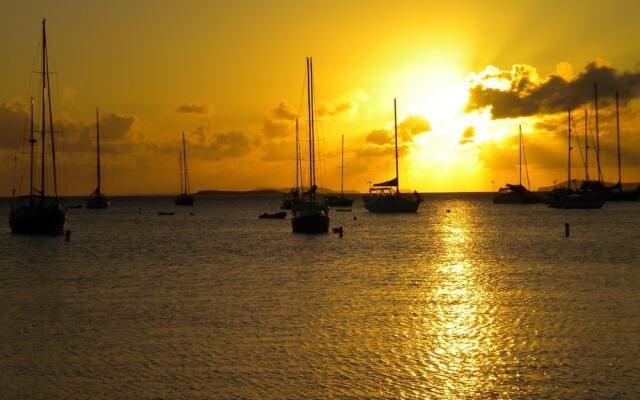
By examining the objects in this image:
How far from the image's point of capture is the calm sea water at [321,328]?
20781mm

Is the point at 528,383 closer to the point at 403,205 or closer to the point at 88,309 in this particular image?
the point at 88,309

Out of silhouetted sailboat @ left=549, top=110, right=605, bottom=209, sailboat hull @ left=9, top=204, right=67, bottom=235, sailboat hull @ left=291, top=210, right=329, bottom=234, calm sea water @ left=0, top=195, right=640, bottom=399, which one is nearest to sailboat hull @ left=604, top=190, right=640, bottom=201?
silhouetted sailboat @ left=549, top=110, right=605, bottom=209

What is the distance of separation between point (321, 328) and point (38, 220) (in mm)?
57197

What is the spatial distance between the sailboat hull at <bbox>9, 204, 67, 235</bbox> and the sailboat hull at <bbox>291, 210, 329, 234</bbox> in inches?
1000

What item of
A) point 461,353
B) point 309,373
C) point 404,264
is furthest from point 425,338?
point 404,264

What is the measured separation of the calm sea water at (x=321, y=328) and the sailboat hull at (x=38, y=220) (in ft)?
64.1

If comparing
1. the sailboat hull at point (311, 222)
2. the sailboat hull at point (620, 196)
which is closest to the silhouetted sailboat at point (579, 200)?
the sailboat hull at point (620, 196)

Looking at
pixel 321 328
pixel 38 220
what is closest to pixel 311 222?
pixel 38 220

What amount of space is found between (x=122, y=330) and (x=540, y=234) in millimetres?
70513

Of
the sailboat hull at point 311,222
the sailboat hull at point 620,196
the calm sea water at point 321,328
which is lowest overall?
the calm sea water at point 321,328

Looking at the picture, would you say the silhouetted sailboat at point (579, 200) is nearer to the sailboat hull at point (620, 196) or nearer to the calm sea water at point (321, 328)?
the sailboat hull at point (620, 196)

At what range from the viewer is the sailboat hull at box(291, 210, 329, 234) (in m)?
81.6

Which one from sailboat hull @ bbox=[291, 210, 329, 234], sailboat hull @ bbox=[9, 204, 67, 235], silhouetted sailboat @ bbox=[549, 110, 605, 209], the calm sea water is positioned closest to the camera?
the calm sea water

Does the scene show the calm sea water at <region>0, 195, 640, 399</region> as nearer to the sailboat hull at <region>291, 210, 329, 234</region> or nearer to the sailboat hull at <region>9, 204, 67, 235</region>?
the sailboat hull at <region>9, 204, 67, 235</region>
